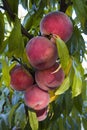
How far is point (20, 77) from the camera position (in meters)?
0.71

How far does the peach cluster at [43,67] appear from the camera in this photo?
630 millimetres

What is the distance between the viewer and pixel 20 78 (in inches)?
28.1

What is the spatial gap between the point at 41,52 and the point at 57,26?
71 millimetres

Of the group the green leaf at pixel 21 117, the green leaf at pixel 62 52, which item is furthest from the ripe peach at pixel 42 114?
the green leaf at pixel 62 52

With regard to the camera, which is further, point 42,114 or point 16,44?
point 42,114

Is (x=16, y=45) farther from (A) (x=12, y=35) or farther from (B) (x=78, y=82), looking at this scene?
(B) (x=78, y=82)

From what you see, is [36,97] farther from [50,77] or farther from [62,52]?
[62,52]

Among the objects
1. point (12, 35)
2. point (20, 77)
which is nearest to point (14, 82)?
point (20, 77)

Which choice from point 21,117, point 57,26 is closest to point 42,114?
point 21,117

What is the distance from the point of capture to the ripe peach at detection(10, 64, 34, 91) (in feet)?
2.34

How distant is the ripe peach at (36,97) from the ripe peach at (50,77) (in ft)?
0.08

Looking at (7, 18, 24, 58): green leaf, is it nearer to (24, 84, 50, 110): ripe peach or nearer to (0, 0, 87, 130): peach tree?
(0, 0, 87, 130): peach tree

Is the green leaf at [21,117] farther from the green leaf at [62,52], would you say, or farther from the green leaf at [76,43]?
the green leaf at [62,52]

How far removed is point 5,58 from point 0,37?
0.19 ft
